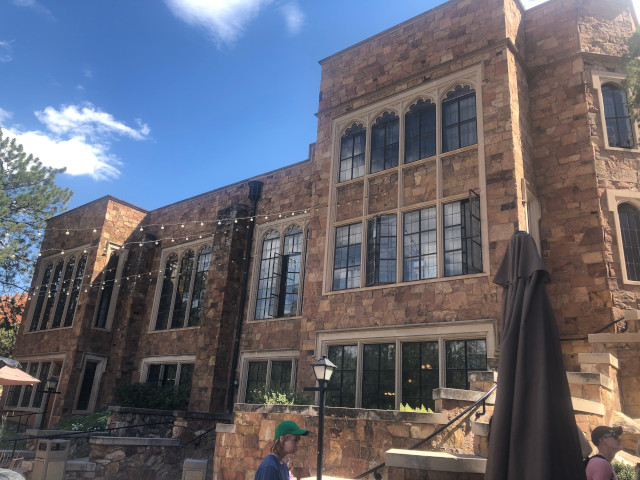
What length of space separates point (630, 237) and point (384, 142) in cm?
607

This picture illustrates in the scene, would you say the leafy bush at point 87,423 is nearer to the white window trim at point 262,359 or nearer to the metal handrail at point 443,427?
the white window trim at point 262,359

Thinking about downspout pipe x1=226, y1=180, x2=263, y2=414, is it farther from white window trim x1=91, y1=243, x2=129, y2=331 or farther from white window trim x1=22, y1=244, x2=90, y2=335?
white window trim x1=22, y1=244, x2=90, y2=335

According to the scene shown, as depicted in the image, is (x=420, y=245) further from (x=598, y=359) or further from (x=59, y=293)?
(x=59, y=293)

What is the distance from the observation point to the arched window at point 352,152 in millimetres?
14008

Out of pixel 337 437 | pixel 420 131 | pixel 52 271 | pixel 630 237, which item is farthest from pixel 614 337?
pixel 52 271

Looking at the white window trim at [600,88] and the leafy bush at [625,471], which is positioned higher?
the white window trim at [600,88]

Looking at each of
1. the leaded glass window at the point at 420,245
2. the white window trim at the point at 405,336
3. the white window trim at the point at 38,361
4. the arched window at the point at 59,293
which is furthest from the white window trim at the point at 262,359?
the arched window at the point at 59,293

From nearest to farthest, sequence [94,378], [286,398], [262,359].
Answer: [286,398] → [262,359] → [94,378]

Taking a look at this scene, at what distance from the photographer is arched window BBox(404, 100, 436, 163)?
41.8 feet

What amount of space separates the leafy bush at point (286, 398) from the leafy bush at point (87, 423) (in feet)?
25.7

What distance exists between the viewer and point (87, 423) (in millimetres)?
17188

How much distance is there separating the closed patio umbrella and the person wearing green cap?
1.69 m

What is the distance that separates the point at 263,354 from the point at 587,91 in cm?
1118

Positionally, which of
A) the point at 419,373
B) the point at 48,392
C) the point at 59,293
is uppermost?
the point at 59,293
